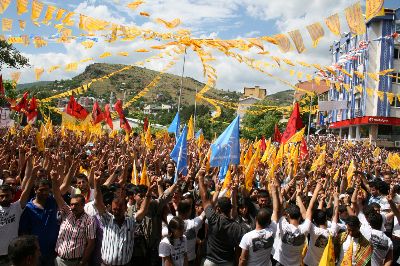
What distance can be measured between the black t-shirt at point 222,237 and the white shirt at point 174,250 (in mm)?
439

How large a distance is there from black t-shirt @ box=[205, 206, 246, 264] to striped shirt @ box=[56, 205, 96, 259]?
4.49ft

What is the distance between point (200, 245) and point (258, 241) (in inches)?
51.6

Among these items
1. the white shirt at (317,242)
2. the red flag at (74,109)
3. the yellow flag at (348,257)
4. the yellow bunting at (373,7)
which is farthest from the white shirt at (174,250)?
the red flag at (74,109)

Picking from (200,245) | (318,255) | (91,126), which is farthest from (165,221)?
(91,126)

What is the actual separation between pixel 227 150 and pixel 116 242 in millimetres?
4069

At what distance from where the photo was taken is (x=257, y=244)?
466cm

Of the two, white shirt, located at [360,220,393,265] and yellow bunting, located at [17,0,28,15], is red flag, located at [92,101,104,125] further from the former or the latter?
white shirt, located at [360,220,393,265]

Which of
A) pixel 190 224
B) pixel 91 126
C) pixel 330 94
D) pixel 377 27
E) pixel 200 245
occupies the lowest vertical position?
pixel 200 245

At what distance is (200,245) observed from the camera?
5.76 meters

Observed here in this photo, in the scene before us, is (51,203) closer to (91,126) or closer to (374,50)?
(91,126)

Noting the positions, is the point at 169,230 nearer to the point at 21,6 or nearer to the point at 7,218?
the point at 7,218

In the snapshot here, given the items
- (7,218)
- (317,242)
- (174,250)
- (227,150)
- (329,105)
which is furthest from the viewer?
(329,105)

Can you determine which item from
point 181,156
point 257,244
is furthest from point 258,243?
point 181,156

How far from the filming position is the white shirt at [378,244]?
17.0ft
